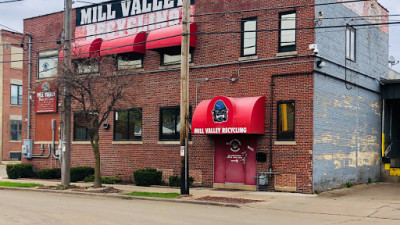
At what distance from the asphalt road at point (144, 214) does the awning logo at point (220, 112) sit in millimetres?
4690

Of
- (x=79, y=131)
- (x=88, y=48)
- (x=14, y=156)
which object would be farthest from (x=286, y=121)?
(x=14, y=156)

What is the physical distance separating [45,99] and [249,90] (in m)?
12.8

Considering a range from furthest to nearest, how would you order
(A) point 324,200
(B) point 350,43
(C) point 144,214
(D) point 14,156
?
(D) point 14,156 < (B) point 350,43 < (A) point 324,200 < (C) point 144,214

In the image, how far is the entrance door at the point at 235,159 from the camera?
68.3 ft

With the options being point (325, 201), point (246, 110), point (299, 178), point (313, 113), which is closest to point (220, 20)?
point (246, 110)

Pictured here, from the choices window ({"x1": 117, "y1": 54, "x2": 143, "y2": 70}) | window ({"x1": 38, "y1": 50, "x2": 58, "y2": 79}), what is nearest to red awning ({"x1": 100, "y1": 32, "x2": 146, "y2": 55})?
window ({"x1": 117, "y1": 54, "x2": 143, "y2": 70})

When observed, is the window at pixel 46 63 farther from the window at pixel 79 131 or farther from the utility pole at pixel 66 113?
the utility pole at pixel 66 113

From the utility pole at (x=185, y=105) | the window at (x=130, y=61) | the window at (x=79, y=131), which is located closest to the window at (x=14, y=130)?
the window at (x=79, y=131)

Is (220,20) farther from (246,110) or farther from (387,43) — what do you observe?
(387,43)

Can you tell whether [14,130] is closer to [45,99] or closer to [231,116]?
[45,99]

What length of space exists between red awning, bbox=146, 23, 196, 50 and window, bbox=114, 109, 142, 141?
348cm

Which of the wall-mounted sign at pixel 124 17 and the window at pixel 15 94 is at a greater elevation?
the wall-mounted sign at pixel 124 17

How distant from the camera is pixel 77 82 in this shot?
66.3 feet

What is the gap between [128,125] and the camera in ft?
81.8
